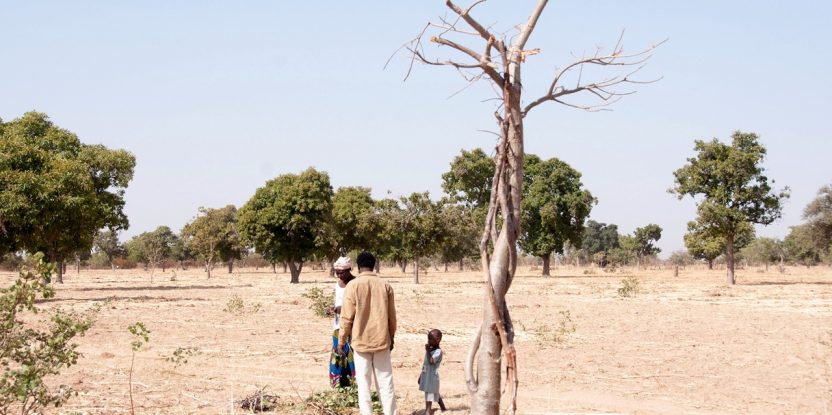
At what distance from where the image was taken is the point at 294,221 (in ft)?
160

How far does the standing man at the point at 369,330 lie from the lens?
7.59 m

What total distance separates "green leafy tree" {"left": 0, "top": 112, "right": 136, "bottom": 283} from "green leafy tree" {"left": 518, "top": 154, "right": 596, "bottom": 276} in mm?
33620

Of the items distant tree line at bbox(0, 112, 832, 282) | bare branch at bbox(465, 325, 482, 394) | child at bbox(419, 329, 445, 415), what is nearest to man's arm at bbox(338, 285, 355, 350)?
child at bbox(419, 329, 445, 415)

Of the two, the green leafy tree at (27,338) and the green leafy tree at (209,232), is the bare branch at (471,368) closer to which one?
the green leafy tree at (27,338)

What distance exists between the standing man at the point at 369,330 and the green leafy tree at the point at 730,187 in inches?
1487

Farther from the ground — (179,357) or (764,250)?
(764,250)

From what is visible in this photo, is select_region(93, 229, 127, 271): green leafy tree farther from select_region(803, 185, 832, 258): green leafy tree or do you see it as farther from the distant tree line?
select_region(803, 185, 832, 258): green leafy tree

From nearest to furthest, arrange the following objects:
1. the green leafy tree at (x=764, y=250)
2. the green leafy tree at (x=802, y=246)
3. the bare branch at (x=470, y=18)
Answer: the bare branch at (x=470, y=18) < the green leafy tree at (x=802, y=246) < the green leafy tree at (x=764, y=250)

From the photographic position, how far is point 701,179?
43500 millimetres

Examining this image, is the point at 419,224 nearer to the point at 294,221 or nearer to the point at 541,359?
the point at 294,221

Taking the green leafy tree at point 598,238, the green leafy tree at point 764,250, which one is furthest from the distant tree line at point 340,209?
the green leafy tree at point 598,238

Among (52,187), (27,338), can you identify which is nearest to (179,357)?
Answer: (27,338)

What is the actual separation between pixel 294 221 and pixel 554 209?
23.0 metres

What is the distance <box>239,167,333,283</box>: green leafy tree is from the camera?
4962 cm
